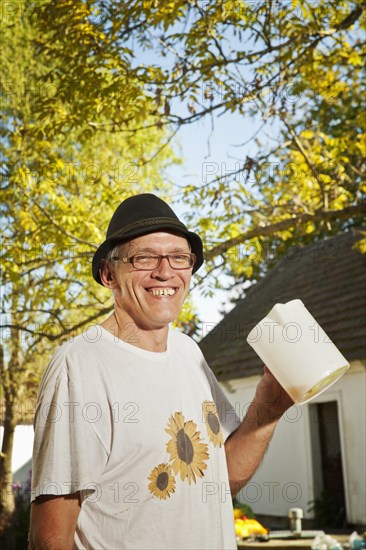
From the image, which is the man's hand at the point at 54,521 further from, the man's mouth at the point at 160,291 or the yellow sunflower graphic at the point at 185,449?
the man's mouth at the point at 160,291

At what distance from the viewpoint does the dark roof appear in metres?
11.3

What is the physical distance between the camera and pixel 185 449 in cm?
191

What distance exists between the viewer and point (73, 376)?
1.78m

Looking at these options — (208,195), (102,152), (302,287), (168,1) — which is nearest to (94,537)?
(168,1)

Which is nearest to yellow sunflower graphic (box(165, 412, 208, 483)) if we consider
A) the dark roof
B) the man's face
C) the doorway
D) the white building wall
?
the man's face

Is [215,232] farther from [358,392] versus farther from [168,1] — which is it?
[358,392]

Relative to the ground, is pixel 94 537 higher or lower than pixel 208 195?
lower

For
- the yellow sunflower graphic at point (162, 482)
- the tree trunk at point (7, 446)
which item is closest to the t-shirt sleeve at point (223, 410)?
the yellow sunflower graphic at point (162, 482)

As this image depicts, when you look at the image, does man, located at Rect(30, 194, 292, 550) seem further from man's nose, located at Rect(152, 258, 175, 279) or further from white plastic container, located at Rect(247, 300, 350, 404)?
white plastic container, located at Rect(247, 300, 350, 404)

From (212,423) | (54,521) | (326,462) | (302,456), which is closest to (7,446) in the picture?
(302,456)

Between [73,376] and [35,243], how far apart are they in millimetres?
4568

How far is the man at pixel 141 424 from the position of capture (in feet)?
5.65

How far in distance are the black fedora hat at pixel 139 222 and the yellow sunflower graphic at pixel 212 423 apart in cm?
54

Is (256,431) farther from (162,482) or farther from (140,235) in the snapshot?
(140,235)
